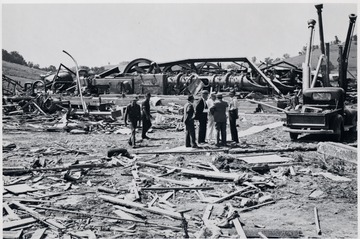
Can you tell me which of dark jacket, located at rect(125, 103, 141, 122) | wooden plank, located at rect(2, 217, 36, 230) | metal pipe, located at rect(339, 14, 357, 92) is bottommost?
wooden plank, located at rect(2, 217, 36, 230)

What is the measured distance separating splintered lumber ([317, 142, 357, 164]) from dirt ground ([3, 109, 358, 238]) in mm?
218

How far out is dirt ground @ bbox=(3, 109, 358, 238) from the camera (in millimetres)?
5980

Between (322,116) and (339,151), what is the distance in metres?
2.78

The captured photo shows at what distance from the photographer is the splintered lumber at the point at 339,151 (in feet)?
32.0

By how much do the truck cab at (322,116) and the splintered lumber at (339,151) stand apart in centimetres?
178

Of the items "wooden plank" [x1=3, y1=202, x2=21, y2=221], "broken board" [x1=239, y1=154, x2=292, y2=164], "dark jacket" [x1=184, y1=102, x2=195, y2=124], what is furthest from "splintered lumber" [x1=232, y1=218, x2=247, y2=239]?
Answer: "dark jacket" [x1=184, y1=102, x2=195, y2=124]

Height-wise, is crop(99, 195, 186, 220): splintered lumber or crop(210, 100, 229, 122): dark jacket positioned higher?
crop(210, 100, 229, 122): dark jacket

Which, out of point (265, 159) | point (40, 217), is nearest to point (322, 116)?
point (265, 159)

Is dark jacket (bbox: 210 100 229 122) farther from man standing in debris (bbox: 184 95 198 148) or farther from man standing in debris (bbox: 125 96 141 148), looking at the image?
man standing in debris (bbox: 125 96 141 148)

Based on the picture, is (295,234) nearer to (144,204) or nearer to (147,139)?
(144,204)

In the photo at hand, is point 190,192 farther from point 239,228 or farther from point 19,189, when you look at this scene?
point 19,189

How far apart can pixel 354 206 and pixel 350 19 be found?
11.8 m

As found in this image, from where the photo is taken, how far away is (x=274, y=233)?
18.7 ft

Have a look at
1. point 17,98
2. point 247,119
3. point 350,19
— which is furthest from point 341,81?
point 17,98
